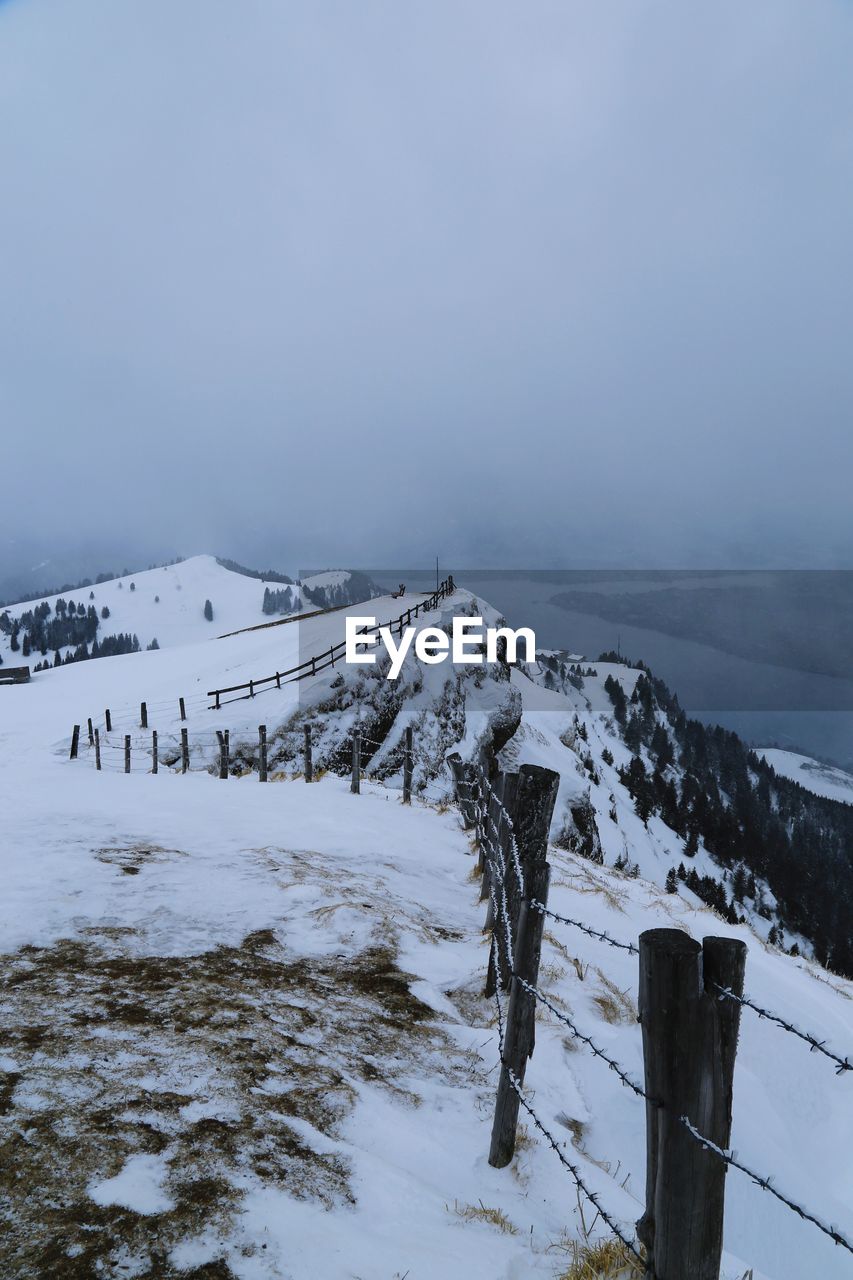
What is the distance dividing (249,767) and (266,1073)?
17.3 meters

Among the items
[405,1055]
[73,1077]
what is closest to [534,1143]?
[405,1055]

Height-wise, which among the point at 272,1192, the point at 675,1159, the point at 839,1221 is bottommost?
the point at 839,1221

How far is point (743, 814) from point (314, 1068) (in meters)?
141

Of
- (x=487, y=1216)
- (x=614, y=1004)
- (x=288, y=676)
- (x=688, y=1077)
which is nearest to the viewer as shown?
(x=688, y=1077)

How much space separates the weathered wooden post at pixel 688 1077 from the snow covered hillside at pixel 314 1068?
1.21 ft

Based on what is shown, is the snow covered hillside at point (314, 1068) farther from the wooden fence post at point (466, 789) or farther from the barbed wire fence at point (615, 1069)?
the wooden fence post at point (466, 789)

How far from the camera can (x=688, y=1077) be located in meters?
2.09

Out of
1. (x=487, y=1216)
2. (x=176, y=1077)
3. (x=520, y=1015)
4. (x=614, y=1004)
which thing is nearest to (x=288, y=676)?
(x=614, y=1004)

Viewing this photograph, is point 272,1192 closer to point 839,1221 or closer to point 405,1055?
point 405,1055

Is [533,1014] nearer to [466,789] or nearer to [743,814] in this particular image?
[466,789]

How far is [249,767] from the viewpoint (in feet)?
Result: 66.3

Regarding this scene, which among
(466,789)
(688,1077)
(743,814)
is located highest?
(688,1077)

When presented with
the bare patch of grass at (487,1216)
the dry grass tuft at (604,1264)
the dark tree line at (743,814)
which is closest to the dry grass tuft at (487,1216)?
the bare patch of grass at (487,1216)

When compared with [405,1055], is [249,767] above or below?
below
